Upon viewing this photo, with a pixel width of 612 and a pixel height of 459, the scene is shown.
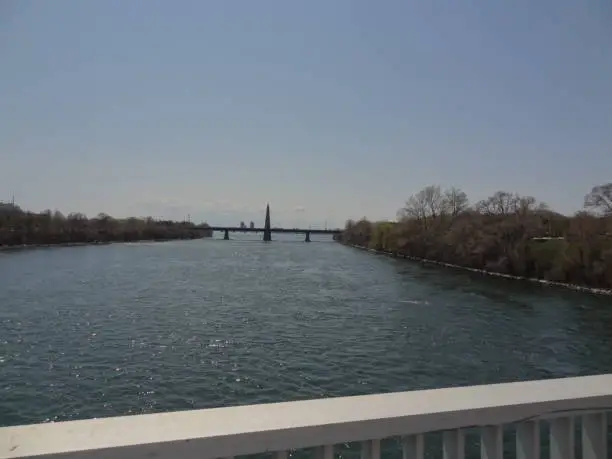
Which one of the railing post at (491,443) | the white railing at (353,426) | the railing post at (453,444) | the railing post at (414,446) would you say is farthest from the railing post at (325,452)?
the railing post at (491,443)

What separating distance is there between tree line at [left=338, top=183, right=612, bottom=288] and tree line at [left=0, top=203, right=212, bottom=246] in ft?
205

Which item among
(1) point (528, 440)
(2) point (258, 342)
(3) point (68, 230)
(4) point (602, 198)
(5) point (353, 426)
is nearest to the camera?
(5) point (353, 426)

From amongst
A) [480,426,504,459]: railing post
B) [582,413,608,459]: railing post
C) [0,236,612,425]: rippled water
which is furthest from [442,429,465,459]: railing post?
[0,236,612,425]: rippled water

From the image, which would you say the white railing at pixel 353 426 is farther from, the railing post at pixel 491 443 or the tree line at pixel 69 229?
the tree line at pixel 69 229

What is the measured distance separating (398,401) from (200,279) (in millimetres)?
38876

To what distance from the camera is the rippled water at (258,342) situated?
42.4ft

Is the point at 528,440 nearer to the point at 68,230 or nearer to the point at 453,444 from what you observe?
the point at 453,444

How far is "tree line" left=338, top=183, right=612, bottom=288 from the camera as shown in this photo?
134ft

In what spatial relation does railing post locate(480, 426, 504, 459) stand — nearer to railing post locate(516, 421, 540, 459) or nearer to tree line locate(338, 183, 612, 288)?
railing post locate(516, 421, 540, 459)

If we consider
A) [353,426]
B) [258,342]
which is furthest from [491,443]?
[258,342]

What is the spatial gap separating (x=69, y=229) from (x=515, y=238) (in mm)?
83688

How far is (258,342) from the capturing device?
59.8ft

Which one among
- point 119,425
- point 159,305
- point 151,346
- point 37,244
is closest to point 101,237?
point 37,244

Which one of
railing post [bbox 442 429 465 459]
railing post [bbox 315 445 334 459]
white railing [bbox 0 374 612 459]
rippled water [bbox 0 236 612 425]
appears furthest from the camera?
rippled water [bbox 0 236 612 425]
